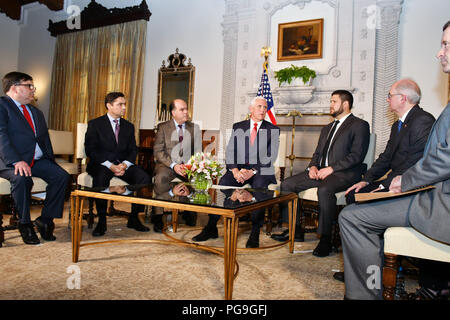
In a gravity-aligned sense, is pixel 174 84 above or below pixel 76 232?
above

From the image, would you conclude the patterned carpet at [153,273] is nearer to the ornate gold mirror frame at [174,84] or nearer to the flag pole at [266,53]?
the flag pole at [266,53]

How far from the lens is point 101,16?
791 centimetres

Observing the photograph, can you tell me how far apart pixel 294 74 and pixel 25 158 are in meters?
4.02

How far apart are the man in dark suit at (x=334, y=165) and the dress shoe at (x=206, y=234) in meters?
0.60

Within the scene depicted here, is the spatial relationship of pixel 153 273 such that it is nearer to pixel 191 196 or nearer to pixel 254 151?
pixel 191 196

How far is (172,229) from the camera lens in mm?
3830

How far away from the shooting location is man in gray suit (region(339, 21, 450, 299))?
1702 mm

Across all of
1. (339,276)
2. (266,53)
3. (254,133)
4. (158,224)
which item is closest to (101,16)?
(266,53)

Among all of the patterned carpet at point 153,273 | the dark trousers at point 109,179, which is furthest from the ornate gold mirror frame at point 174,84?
the patterned carpet at point 153,273

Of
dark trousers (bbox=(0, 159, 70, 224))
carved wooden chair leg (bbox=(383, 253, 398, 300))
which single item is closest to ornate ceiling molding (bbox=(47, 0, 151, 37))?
dark trousers (bbox=(0, 159, 70, 224))

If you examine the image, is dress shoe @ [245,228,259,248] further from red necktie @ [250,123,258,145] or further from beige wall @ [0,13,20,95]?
beige wall @ [0,13,20,95]

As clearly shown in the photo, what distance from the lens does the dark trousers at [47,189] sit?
10.1 feet

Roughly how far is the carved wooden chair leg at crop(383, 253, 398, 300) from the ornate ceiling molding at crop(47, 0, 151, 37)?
7.10m

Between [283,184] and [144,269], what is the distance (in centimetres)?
169
